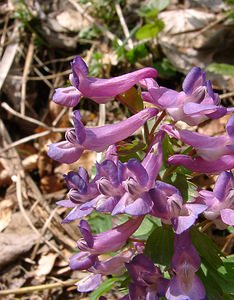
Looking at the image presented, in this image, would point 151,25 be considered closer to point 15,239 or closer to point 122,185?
point 15,239

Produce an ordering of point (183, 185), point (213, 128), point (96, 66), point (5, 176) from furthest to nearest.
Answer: point (96, 66), point (5, 176), point (213, 128), point (183, 185)

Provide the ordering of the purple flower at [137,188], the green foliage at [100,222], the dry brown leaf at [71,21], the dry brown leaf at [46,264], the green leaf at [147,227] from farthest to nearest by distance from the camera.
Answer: the dry brown leaf at [71,21] < the dry brown leaf at [46,264] < the green foliage at [100,222] < the green leaf at [147,227] < the purple flower at [137,188]

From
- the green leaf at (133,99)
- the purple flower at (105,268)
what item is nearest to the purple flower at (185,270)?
the purple flower at (105,268)

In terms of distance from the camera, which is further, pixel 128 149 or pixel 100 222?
pixel 100 222

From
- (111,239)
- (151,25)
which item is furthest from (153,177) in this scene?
(151,25)

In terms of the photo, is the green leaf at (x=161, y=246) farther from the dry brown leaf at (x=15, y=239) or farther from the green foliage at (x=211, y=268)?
the dry brown leaf at (x=15, y=239)

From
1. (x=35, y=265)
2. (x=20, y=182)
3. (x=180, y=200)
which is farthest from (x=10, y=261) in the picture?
(x=180, y=200)
